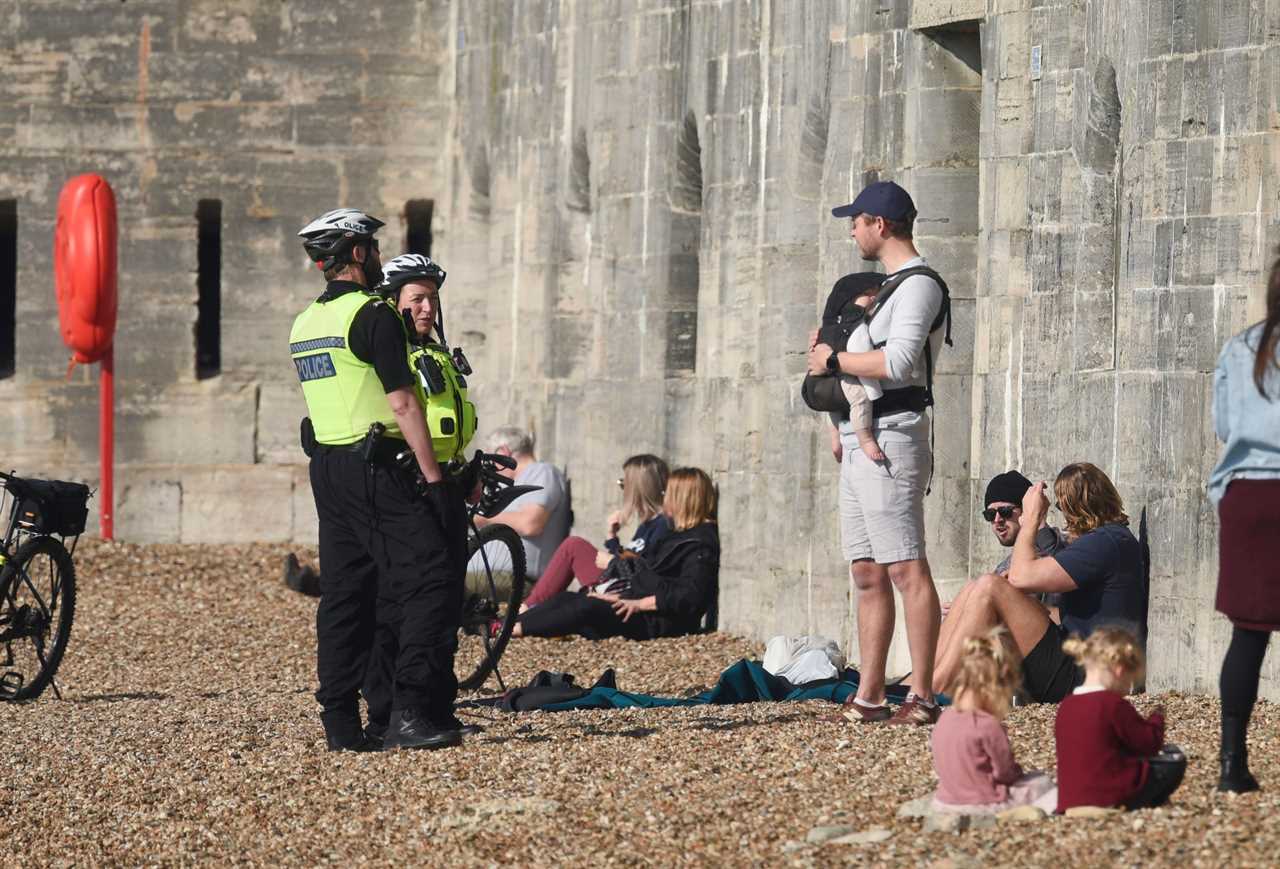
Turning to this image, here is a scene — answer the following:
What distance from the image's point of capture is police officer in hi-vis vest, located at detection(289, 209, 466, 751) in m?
7.89

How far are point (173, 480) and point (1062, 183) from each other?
11172 millimetres

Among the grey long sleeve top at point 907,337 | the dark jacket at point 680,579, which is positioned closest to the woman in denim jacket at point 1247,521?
the grey long sleeve top at point 907,337

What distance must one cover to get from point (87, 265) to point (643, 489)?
671 centimetres

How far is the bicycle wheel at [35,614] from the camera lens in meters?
10.4

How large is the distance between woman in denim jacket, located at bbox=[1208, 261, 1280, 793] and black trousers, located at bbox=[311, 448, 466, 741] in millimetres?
2627

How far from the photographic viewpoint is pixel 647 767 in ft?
24.4

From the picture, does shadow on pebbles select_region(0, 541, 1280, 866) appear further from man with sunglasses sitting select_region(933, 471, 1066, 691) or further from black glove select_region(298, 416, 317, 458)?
black glove select_region(298, 416, 317, 458)

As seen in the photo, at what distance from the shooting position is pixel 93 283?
18969 mm

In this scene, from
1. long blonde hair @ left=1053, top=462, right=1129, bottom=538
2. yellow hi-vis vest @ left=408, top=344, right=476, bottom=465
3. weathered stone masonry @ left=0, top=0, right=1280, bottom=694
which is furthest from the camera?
weathered stone masonry @ left=0, top=0, right=1280, bottom=694

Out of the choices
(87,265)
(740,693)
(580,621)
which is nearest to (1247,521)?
(740,693)

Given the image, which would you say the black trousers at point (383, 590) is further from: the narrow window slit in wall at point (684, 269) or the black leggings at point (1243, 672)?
the narrow window slit in wall at point (684, 269)

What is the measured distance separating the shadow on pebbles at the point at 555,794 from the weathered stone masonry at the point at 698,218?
1619 mm

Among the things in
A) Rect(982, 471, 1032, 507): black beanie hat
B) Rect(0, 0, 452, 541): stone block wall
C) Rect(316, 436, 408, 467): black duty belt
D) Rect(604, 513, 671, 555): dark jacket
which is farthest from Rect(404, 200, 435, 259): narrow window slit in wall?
Rect(316, 436, 408, 467): black duty belt

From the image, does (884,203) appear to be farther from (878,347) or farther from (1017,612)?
(1017,612)
